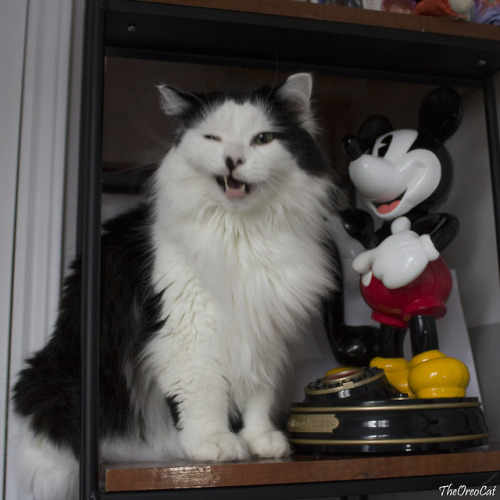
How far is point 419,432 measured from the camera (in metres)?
0.93

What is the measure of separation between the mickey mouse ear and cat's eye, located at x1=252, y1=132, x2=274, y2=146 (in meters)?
0.39

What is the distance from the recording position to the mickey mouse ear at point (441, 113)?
119cm

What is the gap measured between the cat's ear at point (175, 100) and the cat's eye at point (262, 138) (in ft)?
0.53

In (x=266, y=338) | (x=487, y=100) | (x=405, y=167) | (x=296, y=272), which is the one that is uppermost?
(x=487, y=100)

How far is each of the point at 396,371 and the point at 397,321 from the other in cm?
10

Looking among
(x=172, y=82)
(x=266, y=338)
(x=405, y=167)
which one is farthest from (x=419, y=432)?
(x=172, y=82)

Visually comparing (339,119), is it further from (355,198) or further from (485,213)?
(485,213)

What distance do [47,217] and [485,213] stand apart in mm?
1099

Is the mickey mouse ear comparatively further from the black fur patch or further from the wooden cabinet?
the black fur patch

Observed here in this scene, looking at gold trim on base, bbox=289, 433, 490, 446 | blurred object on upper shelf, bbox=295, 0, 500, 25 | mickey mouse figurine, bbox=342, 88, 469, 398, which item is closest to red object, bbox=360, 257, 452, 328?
mickey mouse figurine, bbox=342, 88, 469, 398

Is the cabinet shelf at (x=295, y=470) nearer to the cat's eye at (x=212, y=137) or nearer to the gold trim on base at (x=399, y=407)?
the gold trim on base at (x=399, y=407)

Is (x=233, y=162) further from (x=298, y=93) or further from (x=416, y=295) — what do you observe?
(x=416, y=295)

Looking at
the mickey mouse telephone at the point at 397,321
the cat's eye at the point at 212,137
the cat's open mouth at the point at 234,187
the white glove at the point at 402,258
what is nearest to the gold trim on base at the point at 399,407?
the mickey mouse telephone at the point at 397,321

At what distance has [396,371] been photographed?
45.2 inches
